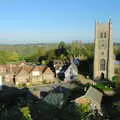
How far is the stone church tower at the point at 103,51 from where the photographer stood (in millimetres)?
54625

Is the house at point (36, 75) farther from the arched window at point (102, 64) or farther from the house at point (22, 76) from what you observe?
the arched window at point (102, 64)

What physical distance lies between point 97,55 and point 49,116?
147ft

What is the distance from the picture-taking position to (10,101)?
36125 millimetres

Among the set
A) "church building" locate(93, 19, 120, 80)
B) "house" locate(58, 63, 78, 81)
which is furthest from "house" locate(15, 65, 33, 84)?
"church building" locate(93, 19, 120, 80)

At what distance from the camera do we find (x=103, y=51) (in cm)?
5566

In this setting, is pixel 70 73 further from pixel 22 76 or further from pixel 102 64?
pixel 22 76

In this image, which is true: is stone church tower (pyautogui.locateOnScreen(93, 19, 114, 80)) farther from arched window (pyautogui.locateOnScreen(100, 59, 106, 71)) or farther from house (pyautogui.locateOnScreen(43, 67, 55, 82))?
house (pyautogui.locateOnScreen(43, 67, 55, 82))

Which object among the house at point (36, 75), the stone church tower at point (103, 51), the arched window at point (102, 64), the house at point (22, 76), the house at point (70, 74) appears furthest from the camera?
the arched window at point (102, 64)

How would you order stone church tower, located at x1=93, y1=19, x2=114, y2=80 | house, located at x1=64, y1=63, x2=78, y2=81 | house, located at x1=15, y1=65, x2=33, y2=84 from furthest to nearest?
house, located at x1=64, y1=63, x2=78, y2=81 < stone church tower, located at x1=93, y1=19, x2=114, y2=80 < house, located at x1=15, y1=65, x2=33, y2=84

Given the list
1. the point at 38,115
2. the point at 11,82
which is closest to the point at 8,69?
the point at 11,82

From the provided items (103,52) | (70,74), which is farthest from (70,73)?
(103,52)

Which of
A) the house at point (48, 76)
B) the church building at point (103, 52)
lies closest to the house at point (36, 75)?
the house at point (48, 76)

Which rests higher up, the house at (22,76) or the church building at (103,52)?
the church building at (103,52)

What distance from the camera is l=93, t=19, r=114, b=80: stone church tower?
54.6 metres
